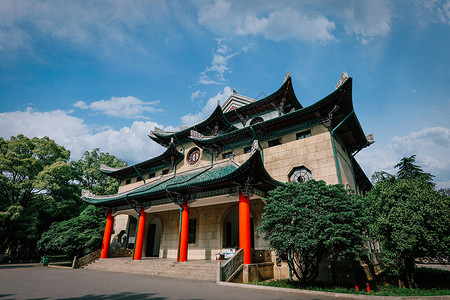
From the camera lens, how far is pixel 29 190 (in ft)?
76.7

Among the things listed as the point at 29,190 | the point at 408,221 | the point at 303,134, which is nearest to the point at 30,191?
the point at 29,190

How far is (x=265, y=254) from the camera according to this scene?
12.9 m

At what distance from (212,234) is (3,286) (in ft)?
36.8

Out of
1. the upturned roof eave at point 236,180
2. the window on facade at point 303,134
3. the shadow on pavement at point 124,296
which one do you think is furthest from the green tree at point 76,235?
the window on facade at point 303,134

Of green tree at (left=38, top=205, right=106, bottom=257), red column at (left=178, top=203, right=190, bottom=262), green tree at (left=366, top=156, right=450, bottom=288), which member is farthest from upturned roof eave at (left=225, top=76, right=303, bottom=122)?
green tree at (left=38, top=205, right=106, bottom=257)

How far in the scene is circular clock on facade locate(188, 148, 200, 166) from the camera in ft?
68.4

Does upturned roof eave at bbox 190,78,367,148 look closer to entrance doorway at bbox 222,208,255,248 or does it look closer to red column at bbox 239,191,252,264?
entrance doorway at bbox 222,208,255,248

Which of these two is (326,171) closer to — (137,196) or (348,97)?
(348,97)

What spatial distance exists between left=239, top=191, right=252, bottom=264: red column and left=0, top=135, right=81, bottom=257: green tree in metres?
20.2

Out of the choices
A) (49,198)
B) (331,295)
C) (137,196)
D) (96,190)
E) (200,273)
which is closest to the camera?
(331,295)

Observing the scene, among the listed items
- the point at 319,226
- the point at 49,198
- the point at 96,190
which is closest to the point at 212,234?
the point at 319,226

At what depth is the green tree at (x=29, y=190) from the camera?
21.4 m

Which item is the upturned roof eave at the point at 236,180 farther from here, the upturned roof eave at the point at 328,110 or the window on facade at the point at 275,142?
the window on facade at the point at 275,142

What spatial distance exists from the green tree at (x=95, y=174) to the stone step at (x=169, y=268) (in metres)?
16.2
